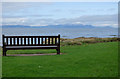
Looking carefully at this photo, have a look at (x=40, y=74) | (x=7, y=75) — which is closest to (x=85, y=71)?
(x=40, y=74)

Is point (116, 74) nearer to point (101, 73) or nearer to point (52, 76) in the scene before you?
point (101, 73)

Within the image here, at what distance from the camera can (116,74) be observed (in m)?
7.90

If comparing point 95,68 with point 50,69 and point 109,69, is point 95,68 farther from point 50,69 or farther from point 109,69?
point 50,69

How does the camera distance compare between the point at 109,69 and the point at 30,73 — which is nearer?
the point at 30,73

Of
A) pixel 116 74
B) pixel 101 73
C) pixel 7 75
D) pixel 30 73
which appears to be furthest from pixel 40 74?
pixel 116 74

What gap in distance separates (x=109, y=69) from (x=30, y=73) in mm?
3250

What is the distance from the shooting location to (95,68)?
8.74m

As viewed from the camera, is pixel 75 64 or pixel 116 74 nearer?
pixel 116 74

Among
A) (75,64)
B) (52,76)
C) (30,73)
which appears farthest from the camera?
(75,64)

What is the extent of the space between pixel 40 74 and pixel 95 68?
2.41 meters

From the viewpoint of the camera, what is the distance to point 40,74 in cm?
783

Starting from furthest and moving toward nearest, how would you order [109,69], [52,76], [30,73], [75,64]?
[75,64], [109,69], [30,73], [52,76]

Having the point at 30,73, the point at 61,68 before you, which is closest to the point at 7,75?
the point at 30,73

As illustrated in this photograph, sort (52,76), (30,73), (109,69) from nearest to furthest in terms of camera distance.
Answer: (52,76) < (30,73) < (109,69)
